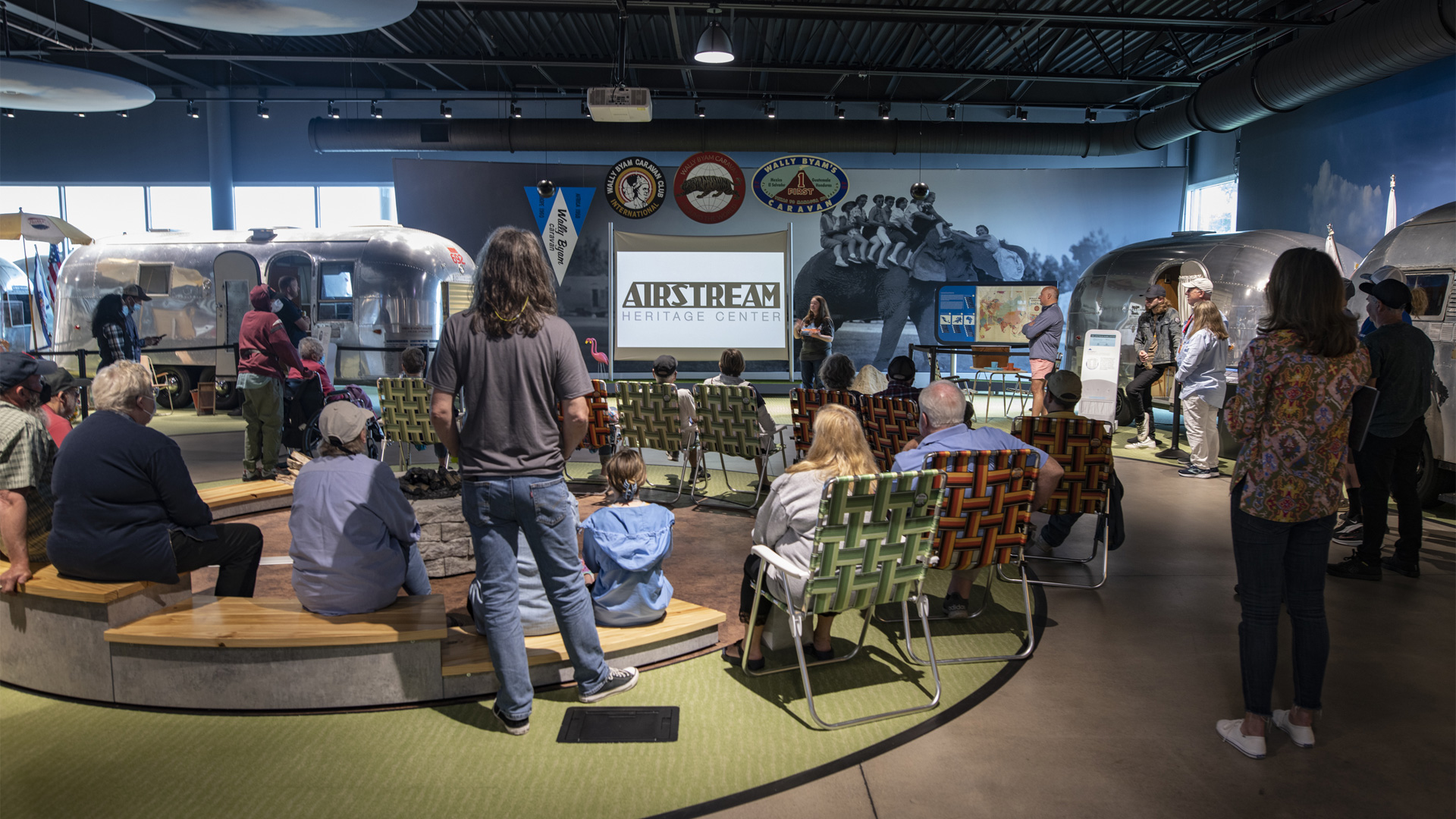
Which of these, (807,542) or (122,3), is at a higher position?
(122,3)

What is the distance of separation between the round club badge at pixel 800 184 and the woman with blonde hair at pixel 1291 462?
12269 millimetres

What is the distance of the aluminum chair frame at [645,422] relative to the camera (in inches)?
247

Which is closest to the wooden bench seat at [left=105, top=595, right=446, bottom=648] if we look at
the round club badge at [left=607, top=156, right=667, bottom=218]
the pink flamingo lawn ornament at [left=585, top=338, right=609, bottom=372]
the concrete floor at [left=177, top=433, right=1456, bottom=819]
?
the concrete floor at [left=177, top=433, right=1456, bottom=819]

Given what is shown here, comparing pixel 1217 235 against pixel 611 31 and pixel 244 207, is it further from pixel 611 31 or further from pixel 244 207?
pixel 244 207

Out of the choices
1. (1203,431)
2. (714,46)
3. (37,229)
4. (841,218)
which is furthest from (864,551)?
(37,229)

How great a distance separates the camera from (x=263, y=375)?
6488 mm

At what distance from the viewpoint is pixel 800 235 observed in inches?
614

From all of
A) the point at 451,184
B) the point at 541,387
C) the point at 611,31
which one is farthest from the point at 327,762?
the point at 451,184

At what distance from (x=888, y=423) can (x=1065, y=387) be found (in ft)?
3.50

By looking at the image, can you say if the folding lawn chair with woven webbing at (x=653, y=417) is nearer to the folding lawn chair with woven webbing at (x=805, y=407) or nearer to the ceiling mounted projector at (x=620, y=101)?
the folding lawn chair with woven webbing at (x=805, y=407)

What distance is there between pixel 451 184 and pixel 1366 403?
14.6 meters

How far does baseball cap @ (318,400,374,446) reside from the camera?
314cm

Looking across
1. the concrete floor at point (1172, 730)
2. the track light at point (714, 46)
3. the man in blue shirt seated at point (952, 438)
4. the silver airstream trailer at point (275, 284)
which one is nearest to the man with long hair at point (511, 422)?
the concrete floor at point (1172, 730)

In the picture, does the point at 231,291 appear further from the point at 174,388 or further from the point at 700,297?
the point at 700,297
